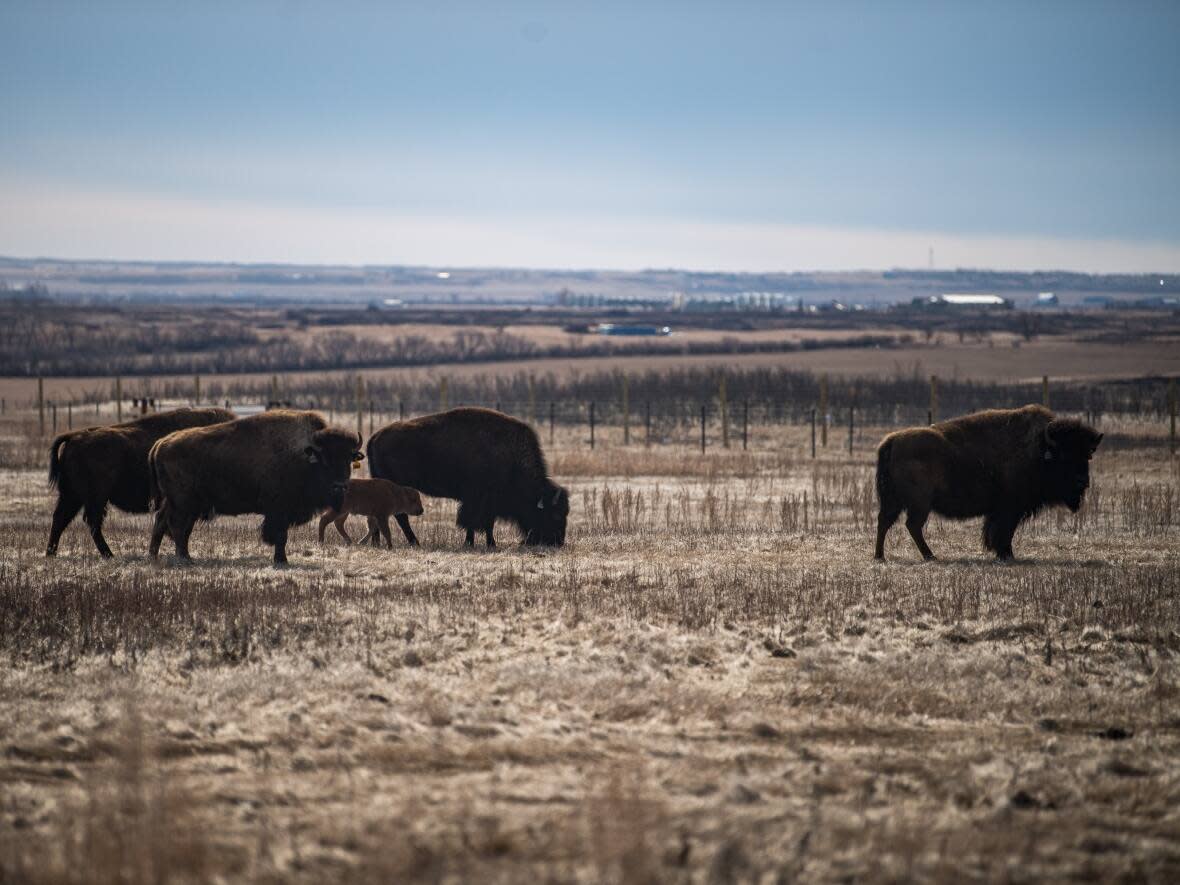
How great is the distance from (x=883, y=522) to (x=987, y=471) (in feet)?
4.82

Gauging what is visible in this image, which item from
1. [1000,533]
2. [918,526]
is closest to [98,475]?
[918,526]

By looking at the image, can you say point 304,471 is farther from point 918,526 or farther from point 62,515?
point 918,526

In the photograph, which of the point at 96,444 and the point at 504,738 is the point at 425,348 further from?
the point at 504,738

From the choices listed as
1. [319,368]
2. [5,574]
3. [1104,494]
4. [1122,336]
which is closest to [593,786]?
[5,574]

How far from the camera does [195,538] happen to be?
18.6 metres

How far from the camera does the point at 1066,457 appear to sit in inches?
661

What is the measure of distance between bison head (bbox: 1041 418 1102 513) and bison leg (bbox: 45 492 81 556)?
11.7m

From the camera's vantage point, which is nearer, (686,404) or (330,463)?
(330,463)

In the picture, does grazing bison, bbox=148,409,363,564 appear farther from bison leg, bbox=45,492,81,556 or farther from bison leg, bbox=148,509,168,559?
bison leg, bbox=45,492,81,556

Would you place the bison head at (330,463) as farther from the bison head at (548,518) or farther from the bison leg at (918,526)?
the bison leg at (918,526)

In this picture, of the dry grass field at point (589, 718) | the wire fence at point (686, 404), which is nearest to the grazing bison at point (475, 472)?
the dry grass field at point (589, 718)

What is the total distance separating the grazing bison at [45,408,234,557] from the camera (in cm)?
1655

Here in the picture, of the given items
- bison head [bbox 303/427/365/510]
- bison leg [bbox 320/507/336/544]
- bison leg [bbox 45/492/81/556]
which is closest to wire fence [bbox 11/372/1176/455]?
bison leg [bbox 320/507/336/544]

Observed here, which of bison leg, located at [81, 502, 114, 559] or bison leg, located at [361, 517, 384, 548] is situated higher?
bison leg, located at [81, 502, 114, 559]
